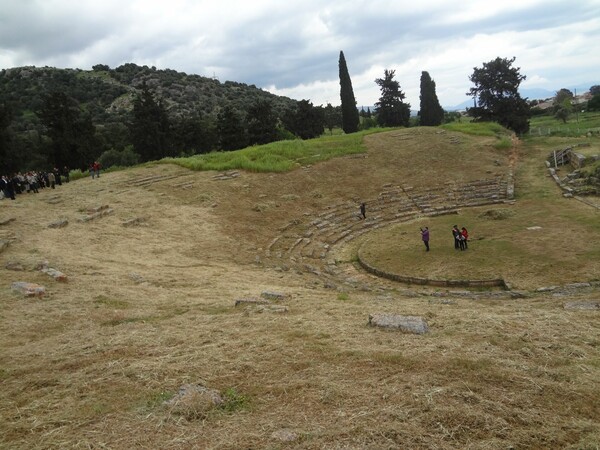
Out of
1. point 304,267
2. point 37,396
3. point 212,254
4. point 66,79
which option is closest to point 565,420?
point 37,396

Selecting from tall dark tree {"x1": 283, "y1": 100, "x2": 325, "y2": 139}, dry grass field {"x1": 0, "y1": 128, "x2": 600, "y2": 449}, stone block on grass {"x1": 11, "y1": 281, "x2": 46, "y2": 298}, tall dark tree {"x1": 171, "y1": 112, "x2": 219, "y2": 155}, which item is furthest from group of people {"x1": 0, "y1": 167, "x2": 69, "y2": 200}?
tall dark tree {"x1": 283, "y1": 100, "x2": 325, "y2": 139}

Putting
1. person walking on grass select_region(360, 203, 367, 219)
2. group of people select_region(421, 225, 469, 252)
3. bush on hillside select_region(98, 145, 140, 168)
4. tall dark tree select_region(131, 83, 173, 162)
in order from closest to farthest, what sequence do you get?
group of people select_region(421, 225, 469, 252) < person walking on grass select_region(360, 203, 367, 219) < tall dark tree select_region(131, 83, 173, 162) < bush on hillside select_region(98, 145, 140, 168)

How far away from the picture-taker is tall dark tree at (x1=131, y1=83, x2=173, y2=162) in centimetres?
3781

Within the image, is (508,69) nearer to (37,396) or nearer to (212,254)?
(212,254)

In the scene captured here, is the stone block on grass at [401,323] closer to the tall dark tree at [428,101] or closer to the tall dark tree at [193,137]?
the tall dark tree at [193,137]

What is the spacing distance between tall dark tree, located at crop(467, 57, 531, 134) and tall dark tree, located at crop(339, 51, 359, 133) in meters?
12.1

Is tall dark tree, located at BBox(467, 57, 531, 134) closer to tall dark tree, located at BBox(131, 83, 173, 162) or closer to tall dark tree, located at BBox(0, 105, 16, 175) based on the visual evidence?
tall dark tree, located at BBox(131, 83, 173, 162)

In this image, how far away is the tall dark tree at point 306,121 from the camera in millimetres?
51031

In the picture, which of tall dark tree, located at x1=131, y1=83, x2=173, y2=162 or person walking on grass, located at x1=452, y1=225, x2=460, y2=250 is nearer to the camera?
person walking on grass, located at x1=452, y1=225, x2=460, y2=250

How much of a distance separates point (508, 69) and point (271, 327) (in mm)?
43784

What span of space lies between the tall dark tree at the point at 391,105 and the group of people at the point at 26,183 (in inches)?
1463

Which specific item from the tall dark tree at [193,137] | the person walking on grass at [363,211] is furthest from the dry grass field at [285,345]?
the tall dark tree at [193,137]

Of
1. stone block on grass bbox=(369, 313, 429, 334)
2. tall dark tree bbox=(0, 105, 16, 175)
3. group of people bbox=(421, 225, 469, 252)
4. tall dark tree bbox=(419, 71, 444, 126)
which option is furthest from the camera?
tall dark tree bbox=(419, 71, 444, 126)

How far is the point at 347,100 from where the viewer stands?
47.6 meters
